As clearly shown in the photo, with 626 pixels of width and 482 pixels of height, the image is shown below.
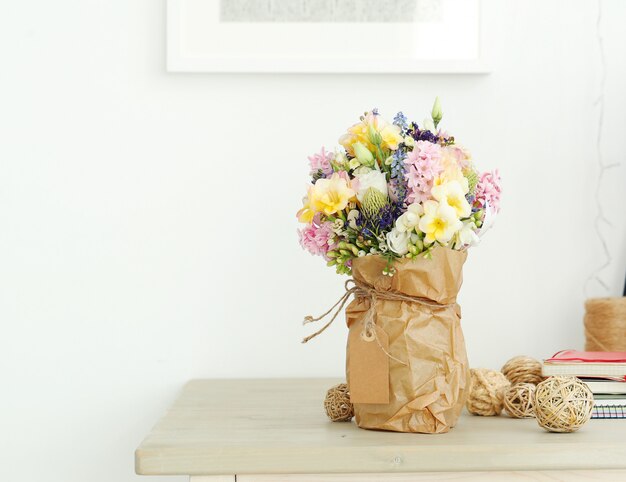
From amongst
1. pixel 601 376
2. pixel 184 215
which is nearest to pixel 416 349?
pixel 601 376

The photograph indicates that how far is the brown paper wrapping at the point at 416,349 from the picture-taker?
0.98 metres

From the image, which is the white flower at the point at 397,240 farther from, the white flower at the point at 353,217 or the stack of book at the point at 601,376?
the stack of book at the point at 601,376

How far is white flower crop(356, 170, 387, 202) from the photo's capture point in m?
0.96

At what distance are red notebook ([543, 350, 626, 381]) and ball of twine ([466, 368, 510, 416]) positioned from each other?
0.22 feet

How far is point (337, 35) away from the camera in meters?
1.38

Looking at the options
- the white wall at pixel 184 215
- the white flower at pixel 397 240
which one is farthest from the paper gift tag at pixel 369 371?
the white wall at pixel 184 215

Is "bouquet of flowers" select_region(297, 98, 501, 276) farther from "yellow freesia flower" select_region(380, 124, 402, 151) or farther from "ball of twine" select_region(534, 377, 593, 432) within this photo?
"ball of twine" select_region(534, 377, 593, 432)

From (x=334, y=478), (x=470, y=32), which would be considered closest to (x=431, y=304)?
(x=334, y=478)

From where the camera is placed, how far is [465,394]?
1.02 meters

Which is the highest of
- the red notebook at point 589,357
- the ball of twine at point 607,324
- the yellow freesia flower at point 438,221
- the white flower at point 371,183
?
the white flower at point 371,183

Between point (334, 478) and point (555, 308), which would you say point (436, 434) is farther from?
point (555, 308)

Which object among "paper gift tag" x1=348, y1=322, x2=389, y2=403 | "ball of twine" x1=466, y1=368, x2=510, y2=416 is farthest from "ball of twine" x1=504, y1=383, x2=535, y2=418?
"paper gift tag" x1=348, y1=322, x2=389, y2=403

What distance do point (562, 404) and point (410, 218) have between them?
0.93ft

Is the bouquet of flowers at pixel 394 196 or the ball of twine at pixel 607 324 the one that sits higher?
the bouquet of flowers at pixel 394 196
